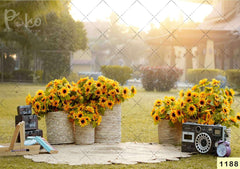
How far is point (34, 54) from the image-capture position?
4.13m

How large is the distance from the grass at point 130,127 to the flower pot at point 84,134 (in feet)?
1.34

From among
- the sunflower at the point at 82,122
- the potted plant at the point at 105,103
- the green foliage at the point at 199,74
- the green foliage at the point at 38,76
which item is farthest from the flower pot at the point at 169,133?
the green foliage at the point at 199,74

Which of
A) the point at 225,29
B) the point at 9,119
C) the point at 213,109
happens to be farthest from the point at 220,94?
the point at 225,29

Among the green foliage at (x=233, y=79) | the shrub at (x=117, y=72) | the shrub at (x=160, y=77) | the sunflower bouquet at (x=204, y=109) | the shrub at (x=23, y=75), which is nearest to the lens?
the sunflower bouquet at (x=204, y=109)

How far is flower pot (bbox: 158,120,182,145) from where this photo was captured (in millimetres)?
2910

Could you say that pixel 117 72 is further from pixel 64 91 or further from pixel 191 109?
pixel 191 109

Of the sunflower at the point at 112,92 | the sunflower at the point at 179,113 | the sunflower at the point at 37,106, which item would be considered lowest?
the sunflower at the point at 179,113

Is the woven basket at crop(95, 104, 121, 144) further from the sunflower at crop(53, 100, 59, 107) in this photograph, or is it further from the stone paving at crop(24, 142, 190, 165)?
the sunflower at crop(53, 100, 59, 107)

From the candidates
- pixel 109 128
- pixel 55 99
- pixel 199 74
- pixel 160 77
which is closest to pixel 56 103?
pixel 55 99

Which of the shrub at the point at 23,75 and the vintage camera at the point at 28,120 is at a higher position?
the shrub at the point at 23,75

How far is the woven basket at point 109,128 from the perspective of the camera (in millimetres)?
2947

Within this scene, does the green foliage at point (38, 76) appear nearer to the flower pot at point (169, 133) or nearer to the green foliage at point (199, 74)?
the flower pot at point (169, 133)

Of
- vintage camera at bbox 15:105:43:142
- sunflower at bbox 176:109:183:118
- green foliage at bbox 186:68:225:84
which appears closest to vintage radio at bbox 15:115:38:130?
vintage camera at bbox 15:105:43:142

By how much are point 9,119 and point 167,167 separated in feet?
8.25
